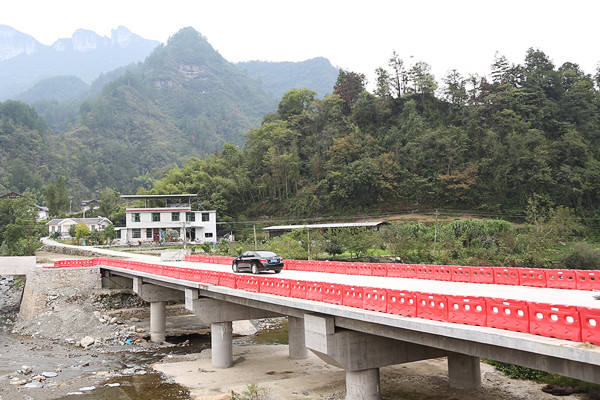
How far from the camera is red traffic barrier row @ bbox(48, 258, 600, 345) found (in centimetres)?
862

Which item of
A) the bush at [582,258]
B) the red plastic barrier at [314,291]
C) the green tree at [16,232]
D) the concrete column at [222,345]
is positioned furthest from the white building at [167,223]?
the red plastic barrier at [314,291]

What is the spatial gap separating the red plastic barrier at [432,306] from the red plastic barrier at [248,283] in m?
8.75

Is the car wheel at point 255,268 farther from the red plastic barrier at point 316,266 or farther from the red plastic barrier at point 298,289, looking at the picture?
the red plastic barrier at point 298,289

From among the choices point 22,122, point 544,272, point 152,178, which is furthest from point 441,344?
point 22,122

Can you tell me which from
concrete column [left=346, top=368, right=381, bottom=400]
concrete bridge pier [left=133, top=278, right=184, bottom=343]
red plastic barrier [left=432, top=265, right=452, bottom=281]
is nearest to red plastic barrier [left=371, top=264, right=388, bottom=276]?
red plastic barrier [left=432, top=265, right=452, bottom=281]

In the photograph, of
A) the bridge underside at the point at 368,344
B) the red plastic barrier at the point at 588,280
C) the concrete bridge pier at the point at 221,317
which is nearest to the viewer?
the bridge underside at the point at 368,344

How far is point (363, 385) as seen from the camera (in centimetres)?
1432

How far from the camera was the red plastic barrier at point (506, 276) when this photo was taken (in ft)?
60.1

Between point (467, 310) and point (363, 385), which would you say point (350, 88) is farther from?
point (467, 310)

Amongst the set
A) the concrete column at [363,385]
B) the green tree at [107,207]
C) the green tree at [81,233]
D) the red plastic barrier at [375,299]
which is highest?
the green tree at [107,207]

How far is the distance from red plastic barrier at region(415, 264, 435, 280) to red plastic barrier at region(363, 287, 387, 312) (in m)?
9.26

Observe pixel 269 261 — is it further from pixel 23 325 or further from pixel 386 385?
pixel 23 325

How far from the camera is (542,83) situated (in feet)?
242

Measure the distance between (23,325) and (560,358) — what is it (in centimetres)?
3920
